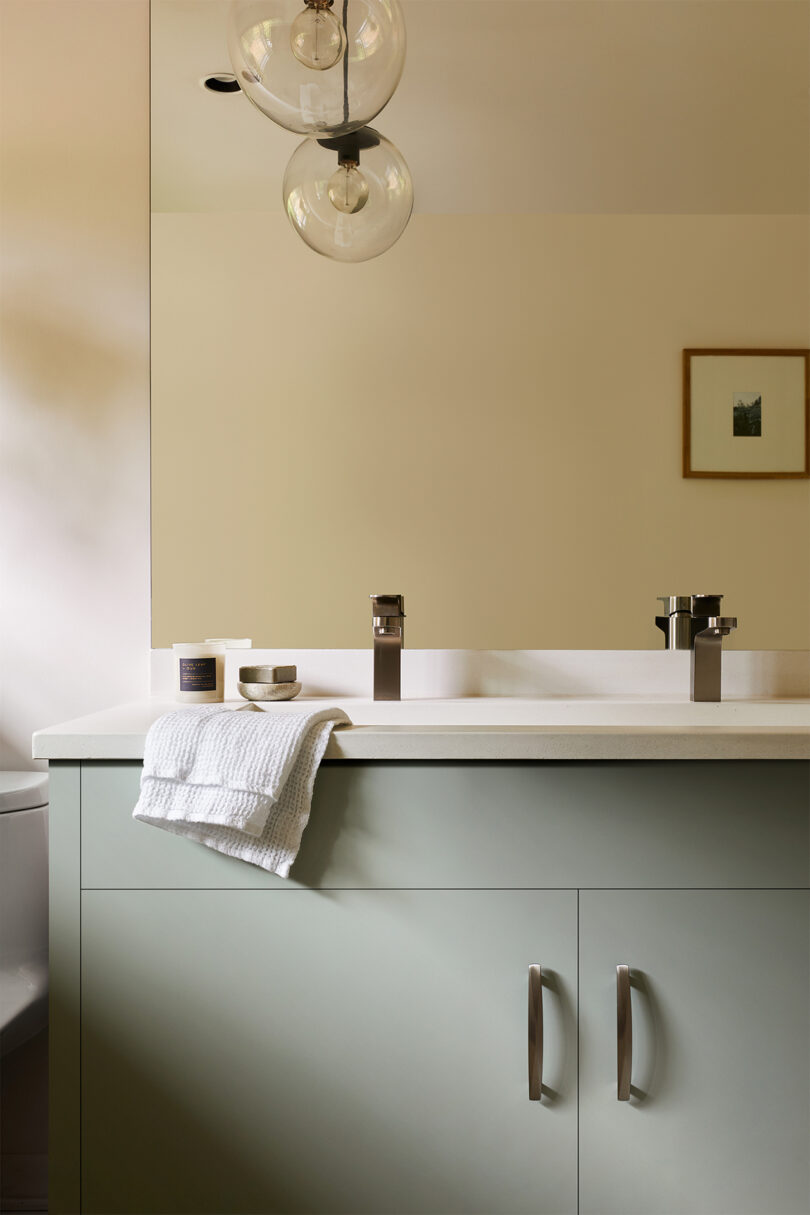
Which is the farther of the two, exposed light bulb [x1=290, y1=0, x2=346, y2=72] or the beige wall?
the beige wall

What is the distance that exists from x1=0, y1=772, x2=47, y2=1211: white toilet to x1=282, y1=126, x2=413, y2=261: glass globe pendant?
1053mm

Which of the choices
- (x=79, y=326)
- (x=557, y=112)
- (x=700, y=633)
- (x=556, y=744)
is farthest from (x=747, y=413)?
(x=79, y=326)

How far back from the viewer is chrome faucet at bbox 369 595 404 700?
5.05 ft

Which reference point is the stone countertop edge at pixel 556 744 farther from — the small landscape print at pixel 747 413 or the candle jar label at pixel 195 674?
the small landscape print at pixel 747 413

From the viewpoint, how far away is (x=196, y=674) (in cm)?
149

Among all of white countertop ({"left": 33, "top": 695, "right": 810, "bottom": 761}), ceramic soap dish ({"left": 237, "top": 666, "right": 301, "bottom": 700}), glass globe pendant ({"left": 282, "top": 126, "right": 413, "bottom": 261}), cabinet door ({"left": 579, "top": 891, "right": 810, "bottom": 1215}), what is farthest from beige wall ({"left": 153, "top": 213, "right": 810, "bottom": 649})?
cabinet door ({"left": 579, "top": 891, "right": 810, "bottom": 1215})

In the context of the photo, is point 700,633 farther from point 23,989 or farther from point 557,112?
point 23,989

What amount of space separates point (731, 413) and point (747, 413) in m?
0.03

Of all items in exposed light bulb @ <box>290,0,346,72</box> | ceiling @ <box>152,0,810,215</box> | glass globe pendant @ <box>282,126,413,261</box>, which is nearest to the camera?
exposed light bulb @ <box>290,0,346,72</box>

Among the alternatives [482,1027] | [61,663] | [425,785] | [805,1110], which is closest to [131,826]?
[425,785]

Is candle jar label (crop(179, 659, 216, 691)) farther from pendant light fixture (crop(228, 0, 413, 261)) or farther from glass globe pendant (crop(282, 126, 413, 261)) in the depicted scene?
pendant light fixture (crop(228, 0, 413, 261))

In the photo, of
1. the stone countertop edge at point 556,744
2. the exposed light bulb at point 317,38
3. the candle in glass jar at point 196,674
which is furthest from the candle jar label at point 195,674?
the exposed light bulb at point 317,38

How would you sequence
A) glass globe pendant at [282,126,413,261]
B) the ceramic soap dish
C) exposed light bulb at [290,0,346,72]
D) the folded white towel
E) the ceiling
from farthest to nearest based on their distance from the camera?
the ceiling
the ceramic soap dish
glass globe pendant at [282,126,413,261]
the folded white towel
exposed light bulb at [290,0,346,72]

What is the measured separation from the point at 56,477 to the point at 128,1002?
39.5 inches
